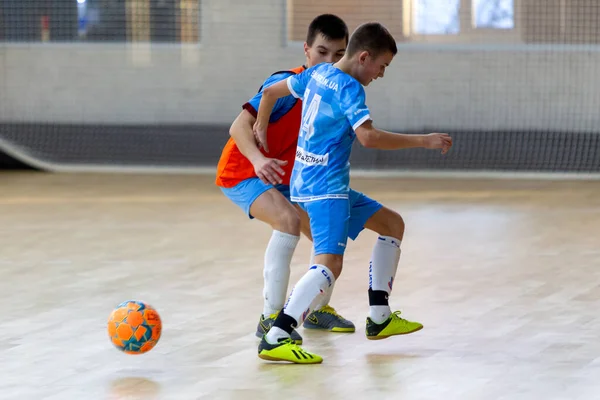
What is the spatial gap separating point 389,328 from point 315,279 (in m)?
0.57

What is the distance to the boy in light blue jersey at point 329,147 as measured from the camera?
12.3ft

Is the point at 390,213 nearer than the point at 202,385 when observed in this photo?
No

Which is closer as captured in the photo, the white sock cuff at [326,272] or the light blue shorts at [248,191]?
the white sock cuff at [326,272]

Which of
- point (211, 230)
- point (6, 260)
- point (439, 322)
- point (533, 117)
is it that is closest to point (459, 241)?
point (211, 230)

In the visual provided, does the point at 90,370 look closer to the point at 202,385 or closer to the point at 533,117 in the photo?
the point at 202,385

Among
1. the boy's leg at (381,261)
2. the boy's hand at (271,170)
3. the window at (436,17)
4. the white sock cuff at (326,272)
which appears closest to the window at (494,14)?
the window at (436,17)

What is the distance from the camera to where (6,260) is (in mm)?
6426

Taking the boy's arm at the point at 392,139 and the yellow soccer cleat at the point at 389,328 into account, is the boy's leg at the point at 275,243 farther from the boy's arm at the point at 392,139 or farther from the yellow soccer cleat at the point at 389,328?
the boy's arm at the point at 392,139

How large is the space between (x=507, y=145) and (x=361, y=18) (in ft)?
9.35

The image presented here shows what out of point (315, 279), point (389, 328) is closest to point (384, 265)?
point (389, 328)

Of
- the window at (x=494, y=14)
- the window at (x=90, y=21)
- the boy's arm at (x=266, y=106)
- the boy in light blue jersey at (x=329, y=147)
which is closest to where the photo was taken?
the boy in light blue jersey at (x=329, y=147)

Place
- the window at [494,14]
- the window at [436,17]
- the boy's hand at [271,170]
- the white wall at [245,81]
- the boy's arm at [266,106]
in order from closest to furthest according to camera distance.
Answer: the boy's hand at [271,170] < the boy's arm at [266,106] < the white wall at [245,81] < the window at [494,14] < the window at [436,17]

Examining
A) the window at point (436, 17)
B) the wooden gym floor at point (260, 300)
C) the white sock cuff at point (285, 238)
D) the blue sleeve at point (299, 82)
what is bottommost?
the wooden gym floor at point (260, 300)

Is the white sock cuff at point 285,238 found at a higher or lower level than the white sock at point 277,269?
higher
